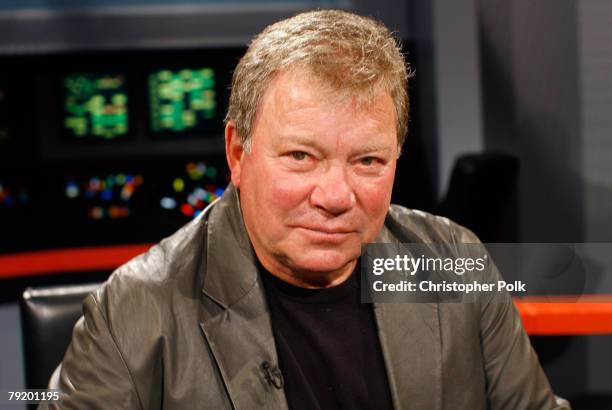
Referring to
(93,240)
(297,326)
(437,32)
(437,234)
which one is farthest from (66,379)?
(437,32)

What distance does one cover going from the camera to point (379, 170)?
3.87 ft

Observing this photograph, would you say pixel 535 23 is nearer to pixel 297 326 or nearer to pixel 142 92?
pixel 297 326

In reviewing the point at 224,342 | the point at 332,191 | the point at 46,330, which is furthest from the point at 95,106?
the point at 332,191

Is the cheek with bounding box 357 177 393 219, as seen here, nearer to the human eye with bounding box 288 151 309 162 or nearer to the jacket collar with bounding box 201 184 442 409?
the human eye with bounding box 288 151 309 162

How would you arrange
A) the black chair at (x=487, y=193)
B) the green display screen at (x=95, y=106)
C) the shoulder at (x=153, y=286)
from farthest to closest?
the green display screen at (x=95, y=106), the black chair at (x=487, y=193), the shoulder at (x=153, y=286)

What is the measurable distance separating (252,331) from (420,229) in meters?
0.37

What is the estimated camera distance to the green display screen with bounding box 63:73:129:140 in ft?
12.1

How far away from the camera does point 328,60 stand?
1154 millimetres

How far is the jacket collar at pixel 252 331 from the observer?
124 centimetres

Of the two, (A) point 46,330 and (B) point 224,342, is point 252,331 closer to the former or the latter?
(B) point 224,342

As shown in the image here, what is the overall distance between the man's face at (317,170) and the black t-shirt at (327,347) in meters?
0.10

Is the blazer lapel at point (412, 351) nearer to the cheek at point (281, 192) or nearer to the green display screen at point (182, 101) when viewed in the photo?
the cheek at point (281, 192)

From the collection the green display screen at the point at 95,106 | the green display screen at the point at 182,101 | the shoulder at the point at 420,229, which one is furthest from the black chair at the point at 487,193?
the shoulder at the point at 420,229

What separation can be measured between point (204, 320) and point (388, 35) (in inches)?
19.9
